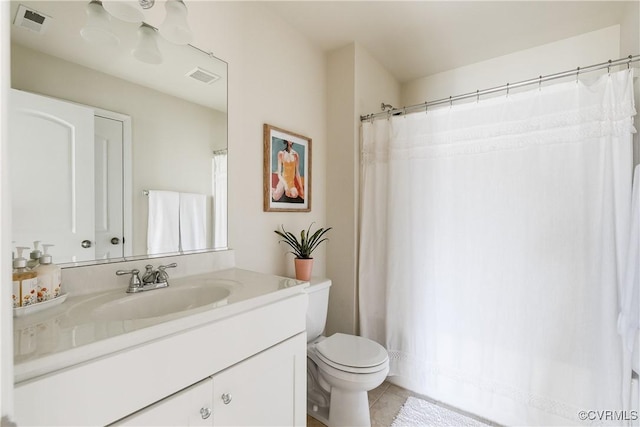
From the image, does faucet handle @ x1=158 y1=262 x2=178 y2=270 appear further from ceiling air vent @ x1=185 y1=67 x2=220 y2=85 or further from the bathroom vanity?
ceiling air vent @ x1=185 y1=67 x2=220 y2=85

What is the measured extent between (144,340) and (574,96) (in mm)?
2049

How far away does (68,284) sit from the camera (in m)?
0.99

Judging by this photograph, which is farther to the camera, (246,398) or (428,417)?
(428,417)

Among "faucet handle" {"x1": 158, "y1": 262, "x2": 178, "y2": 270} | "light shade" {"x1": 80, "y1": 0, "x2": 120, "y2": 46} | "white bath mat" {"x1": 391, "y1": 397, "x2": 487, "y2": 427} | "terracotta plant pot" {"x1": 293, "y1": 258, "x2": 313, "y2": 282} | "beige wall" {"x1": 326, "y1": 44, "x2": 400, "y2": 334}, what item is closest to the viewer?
"light shade" {"x1": 80, "y1": 0, "x2": 120, "y2": 46}

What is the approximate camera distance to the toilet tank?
1.70m

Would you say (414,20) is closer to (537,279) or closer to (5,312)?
(537,279)

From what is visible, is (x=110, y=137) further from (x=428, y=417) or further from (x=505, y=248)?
(x=428, y=417)

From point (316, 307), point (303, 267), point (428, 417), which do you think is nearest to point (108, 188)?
point (303, 267)

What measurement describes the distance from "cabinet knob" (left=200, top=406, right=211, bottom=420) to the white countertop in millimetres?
246

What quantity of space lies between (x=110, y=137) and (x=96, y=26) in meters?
0.40

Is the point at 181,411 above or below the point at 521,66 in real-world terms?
below

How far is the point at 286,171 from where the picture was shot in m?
1.83

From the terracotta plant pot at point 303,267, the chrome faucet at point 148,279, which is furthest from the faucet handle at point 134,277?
the terracotta plant pot at point 303,267

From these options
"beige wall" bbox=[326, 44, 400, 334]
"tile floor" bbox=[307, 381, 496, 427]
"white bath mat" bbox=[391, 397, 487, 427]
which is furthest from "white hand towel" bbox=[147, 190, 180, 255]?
"white bath mat" bbox=[391, 397, 487, 427]
